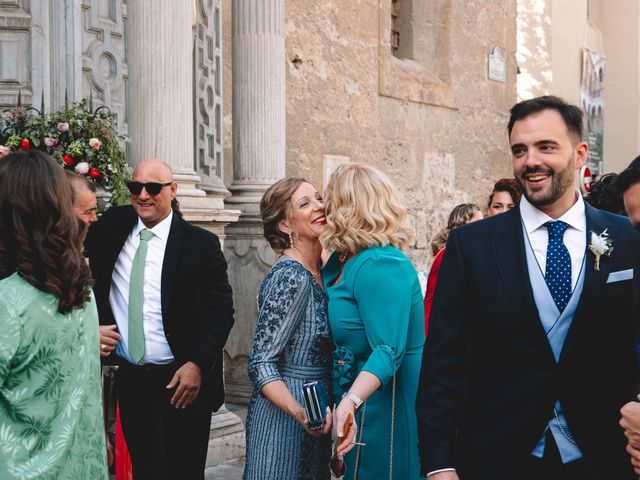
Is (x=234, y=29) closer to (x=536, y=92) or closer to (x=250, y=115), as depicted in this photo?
(x=250, y=115)

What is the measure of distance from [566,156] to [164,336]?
2338 mm

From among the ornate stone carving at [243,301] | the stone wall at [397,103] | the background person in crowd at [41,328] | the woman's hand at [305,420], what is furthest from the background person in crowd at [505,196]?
the background person in crowd at [41,328]

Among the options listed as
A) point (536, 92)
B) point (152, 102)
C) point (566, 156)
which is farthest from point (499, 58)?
point (566, 156)

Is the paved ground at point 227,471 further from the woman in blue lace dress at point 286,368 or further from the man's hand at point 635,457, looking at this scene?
the man's hand at point 635,457

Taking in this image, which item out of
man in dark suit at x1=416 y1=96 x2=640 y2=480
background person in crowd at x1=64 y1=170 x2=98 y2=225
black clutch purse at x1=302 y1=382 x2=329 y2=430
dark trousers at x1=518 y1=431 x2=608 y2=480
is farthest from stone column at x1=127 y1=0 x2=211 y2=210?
dark trousers at x1=518 y1=431 x2=608 y2=480

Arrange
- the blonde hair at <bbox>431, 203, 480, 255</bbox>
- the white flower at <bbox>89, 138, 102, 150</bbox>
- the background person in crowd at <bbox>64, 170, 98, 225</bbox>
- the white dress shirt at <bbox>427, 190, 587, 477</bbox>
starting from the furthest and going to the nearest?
the blonde hair at <bbox>431, 203, 480, 255</bbox>, the white flower at <bbox>89, 138, 102, 150</bbox>, the background person in crowd at <bbox>64, 170, 98, 225</bbox>, the white dress shirt at <bbox>427, 190, 587, 477</bbox>

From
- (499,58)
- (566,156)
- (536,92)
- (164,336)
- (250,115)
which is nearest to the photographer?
(566,156)

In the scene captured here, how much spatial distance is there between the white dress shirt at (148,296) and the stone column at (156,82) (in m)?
2.11

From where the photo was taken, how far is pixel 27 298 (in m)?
2.82

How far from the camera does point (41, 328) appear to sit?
2834mm

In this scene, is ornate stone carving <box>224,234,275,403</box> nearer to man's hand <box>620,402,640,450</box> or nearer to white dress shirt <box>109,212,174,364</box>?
white dress shirt <box>109,212,174,364</box>

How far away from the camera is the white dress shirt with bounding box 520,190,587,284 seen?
9.93ft

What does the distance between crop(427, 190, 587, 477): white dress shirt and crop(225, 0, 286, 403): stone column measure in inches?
219

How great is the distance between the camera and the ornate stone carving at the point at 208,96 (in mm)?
7828
